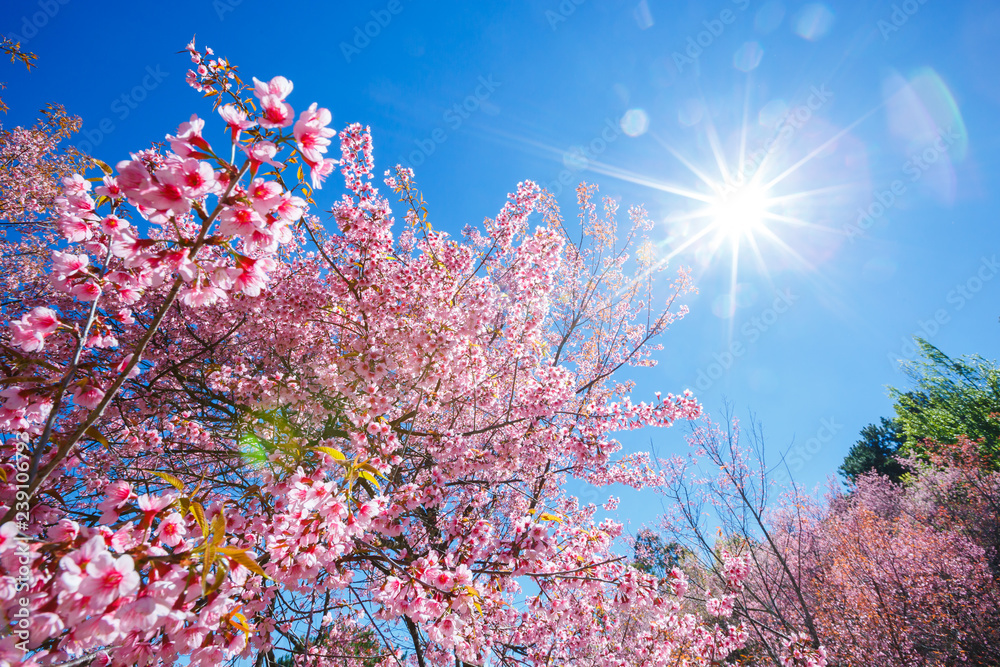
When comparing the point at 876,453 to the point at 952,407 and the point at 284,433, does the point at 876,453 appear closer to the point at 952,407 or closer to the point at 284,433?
the point at 952,407

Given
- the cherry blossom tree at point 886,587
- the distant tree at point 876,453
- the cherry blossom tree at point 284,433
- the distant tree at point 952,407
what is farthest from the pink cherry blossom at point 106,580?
the distant tree at point 876,453

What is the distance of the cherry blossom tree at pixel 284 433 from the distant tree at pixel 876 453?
2698 cm

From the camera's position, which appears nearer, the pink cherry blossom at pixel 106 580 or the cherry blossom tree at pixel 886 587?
the pink cherry blossom at pixel 106 580

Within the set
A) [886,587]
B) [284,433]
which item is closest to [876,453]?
[886,587]

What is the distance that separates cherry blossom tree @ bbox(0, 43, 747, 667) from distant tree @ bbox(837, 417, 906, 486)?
26982 mm

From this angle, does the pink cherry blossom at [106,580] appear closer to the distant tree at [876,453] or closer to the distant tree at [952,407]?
the distant tree at [952,407]

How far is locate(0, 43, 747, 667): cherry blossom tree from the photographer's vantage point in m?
1.25

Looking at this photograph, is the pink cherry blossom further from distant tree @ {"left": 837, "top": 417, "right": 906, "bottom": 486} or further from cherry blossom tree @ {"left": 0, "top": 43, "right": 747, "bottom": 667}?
distant tree @ {"left": 837, "top": 417, "right": 906, "bottom": 486}

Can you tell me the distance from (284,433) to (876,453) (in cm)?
3450

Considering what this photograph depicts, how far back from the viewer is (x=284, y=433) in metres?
3.58

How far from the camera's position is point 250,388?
4.19 m

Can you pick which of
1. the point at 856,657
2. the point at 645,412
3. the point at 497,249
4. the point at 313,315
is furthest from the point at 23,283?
the point at 856,657

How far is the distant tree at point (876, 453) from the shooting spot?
75.9 feet

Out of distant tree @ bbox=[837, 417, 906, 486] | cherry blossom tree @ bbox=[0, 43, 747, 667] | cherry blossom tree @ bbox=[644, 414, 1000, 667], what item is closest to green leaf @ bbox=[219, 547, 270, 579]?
cherry blossom tree @ bbox=[0, 43, 747, 667]
